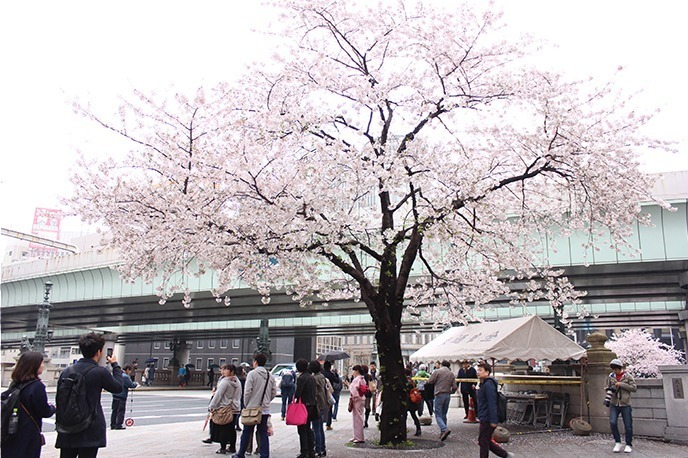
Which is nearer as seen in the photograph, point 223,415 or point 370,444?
point 223,415

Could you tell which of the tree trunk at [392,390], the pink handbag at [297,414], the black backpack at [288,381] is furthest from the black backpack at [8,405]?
the black backpack at [288,381]

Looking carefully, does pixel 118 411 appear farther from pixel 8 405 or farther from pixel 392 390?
pixel 8 405

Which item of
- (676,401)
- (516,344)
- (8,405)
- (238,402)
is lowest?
(676,401)

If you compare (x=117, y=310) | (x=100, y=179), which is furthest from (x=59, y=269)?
(x=100, y=179)

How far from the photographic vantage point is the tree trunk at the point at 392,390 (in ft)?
38.8

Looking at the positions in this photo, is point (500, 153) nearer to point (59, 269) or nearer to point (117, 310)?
point (59, 269)

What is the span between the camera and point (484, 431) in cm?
922

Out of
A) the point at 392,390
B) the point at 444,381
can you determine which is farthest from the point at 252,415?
the point at 444,381

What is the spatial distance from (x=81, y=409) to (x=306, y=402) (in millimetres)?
4682

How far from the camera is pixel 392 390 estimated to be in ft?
38.8

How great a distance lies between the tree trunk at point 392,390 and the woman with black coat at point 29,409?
7337 mm

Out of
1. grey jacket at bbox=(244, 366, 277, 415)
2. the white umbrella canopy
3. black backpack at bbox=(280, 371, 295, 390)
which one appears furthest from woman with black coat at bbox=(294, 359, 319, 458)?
black backpack at bbox=(280, 371, 295, 390)

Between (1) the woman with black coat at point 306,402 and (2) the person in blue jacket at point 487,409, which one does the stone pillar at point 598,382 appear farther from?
(1) the woman with black coat at point 306,402

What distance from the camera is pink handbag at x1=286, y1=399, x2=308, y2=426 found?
9.62 m
